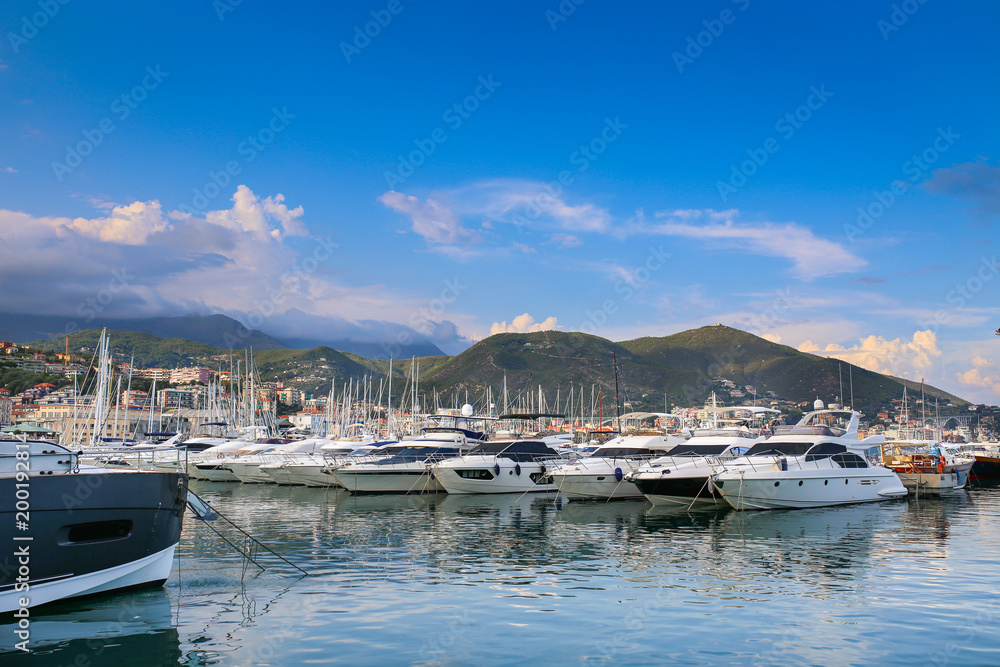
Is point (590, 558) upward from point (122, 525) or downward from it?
downward

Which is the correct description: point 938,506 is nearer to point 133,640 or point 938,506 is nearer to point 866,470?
point 866,470

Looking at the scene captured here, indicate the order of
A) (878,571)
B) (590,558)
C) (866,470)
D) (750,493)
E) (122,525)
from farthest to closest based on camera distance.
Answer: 1. (866,470)
2. (750,493)
3. (590,558)
4. (878,571)
5. (122,525)

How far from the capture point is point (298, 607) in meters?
12.7

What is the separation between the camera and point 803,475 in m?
28.0

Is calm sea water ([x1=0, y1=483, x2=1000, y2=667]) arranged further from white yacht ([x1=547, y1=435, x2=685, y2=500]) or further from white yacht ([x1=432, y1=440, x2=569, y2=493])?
white yacht ([x1=432, y1=440, x2=569, y2=493])

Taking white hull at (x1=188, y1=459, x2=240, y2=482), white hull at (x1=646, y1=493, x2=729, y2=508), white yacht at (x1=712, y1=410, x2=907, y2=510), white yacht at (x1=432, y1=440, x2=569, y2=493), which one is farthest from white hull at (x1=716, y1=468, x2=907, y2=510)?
white hull at (x1=188, y1=459, x2=240, y2=482)

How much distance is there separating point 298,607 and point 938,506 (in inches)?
1193

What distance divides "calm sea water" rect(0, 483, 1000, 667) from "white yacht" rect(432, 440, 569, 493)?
1022 cm

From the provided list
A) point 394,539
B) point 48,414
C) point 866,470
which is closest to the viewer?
point 394,539

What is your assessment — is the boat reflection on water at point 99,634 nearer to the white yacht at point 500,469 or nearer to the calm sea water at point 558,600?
the calm sea water at point 558,600

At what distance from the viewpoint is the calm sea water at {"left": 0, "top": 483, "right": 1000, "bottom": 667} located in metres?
10.4

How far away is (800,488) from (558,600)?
1824 centimetres

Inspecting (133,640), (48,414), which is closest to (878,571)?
(133,640)

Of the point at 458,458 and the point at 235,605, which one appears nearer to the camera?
the point at 235,605
